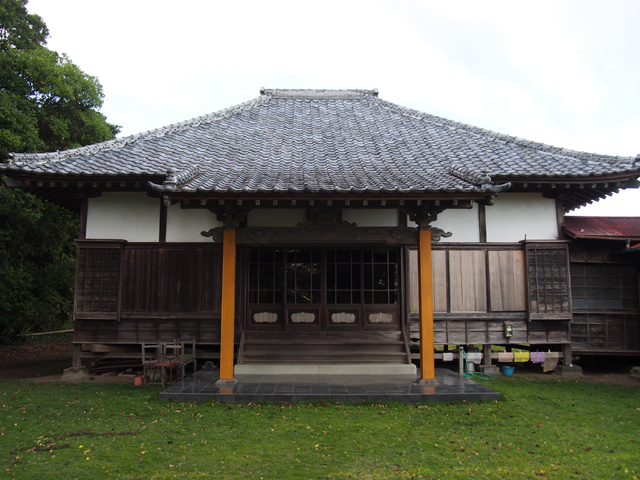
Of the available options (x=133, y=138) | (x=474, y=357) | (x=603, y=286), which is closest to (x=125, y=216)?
(x=133, y=138)

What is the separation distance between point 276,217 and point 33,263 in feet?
42.5

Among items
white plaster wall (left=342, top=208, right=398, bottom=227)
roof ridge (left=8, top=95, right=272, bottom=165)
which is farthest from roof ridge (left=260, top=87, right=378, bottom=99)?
white plaster wall (left=342, top=208, right=398, bottom=227)

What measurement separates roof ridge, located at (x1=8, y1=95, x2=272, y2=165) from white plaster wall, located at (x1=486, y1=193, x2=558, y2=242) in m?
8.06

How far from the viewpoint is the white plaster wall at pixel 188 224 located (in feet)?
31.5

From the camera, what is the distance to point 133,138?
35.5 ft

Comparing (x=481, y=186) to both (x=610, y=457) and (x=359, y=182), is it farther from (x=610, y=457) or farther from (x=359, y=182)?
(x=610, y=457)

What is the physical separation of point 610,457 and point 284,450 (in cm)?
380

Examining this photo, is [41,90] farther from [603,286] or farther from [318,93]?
[603,286]

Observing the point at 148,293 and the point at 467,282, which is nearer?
the point at 148,293

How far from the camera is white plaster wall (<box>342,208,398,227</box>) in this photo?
9.54m

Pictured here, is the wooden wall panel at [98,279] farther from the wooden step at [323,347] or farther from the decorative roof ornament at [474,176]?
the decorative roof ornament at [474,176]

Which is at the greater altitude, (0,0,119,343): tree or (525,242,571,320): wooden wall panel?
(0,0,119,343): tree

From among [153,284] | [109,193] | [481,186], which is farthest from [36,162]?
[481,186]

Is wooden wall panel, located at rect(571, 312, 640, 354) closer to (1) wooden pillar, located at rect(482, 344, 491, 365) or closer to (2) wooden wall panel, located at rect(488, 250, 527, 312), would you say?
(2) wooden wall panel, located at rect(488, 250, 527, 312)
